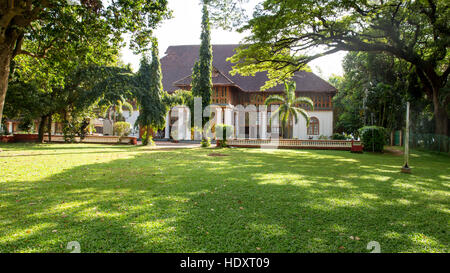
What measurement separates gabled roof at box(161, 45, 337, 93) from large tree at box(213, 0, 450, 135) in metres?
16.0

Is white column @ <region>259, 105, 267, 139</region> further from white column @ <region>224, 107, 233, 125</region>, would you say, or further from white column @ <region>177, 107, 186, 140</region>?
white column @ <region>177, 107, 186, 140</region>

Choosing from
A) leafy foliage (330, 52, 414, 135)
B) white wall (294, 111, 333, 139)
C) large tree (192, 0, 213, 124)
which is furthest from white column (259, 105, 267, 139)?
large tree (192, 0, 213, 124)

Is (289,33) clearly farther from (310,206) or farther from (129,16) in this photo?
(310,206)

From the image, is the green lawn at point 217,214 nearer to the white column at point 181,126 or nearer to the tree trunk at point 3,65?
the tree trunk at point 3,65

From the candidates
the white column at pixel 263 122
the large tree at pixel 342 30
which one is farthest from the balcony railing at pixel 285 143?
the white column at pixel 263 122

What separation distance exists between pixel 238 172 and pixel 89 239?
614 centimetres

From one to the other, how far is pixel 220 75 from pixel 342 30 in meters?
20.6

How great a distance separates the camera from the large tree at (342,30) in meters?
13.6

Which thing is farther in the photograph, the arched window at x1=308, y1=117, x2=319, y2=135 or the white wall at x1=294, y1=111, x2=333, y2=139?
the arched window at x1=308, y1=117, x2=319, y2=135

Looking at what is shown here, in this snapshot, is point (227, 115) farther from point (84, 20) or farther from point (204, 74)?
point (84, 20)

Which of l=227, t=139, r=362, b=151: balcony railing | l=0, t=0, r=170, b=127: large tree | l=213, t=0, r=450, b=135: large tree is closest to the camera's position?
l=0, t=0, r=170, b=127: large tree

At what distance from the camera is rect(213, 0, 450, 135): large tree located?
44.5 ft

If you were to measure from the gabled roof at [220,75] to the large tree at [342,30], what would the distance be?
631 inches

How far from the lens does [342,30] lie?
14875 mm
